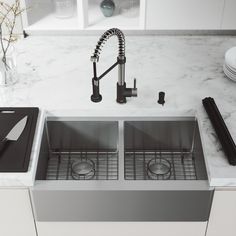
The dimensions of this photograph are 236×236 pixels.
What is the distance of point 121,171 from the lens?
5.49ft

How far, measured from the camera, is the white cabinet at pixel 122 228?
1705mm

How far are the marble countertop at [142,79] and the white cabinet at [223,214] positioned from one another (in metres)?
0.06

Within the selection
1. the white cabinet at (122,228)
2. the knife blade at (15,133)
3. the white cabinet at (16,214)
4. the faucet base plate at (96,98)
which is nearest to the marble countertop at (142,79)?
the faucet base plate at (96,98)

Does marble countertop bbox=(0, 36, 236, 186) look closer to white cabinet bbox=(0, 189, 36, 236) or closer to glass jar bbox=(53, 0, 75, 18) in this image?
glass jar bbox=(53, 0, 75, 18)

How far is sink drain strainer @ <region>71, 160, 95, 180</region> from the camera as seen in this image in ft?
6.22

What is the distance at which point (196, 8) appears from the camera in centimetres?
233

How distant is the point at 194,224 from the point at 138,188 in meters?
0.29

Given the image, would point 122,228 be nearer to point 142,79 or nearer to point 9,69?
point 142,79

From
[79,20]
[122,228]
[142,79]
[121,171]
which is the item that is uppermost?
[79,20]

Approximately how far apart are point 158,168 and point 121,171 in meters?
0.30

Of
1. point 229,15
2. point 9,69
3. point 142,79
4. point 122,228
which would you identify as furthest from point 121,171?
point 229,15

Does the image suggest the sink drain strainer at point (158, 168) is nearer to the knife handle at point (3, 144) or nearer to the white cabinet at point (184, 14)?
the knife handle at point (3, 144)

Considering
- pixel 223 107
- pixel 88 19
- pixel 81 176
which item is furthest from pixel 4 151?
pixel 88 19

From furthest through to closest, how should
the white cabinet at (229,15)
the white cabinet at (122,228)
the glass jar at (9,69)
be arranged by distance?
the white cabinet at (229,15) < the glass jar at (9,69) < the white cabinet at (122,228)
